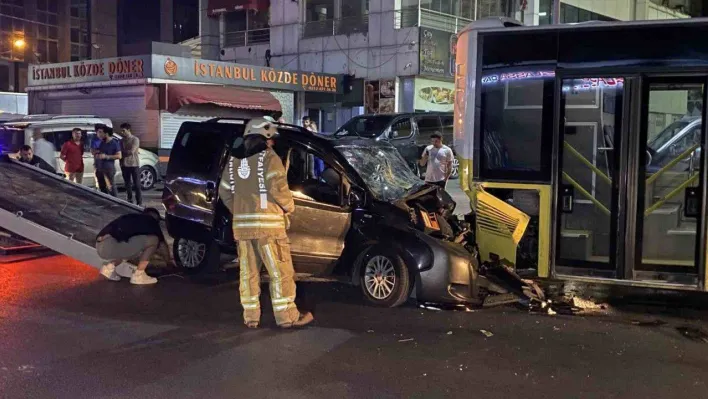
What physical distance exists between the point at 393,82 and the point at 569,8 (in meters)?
9.14

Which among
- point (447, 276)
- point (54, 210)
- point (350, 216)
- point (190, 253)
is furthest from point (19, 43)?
point (447, 276)

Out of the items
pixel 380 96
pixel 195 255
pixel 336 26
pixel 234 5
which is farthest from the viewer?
pixel 234 5

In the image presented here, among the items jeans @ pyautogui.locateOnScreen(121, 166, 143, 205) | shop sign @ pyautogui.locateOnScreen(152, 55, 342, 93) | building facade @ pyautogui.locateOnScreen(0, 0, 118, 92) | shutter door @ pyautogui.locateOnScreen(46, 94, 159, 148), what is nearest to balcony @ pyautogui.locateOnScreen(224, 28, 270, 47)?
shop sign @ pyautogui.locateOnScreen(152, 55, 342, 93)

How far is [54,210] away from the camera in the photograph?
9.20m

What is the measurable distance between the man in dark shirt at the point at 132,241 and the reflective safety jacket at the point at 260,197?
2.35 m

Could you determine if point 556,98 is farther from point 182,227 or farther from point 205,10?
point 205,10

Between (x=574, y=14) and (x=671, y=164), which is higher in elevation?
(x=574, y=14)

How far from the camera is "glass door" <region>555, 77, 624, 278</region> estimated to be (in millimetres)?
6977

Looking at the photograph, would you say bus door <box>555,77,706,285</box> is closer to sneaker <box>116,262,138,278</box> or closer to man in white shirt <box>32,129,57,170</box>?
sneaker <box>116,262,138,278</box>

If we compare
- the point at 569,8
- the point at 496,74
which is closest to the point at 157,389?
the point at 496,74

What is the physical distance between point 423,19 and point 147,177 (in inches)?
458

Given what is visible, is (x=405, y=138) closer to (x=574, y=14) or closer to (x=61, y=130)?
(x=61, y=130)

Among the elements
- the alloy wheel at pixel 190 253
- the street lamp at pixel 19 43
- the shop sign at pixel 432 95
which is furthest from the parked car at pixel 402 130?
the street lamp at pixel 19 43

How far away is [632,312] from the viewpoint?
6.97 metres
